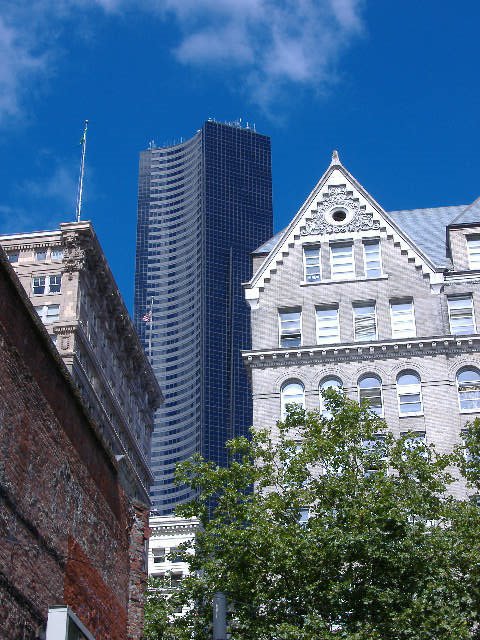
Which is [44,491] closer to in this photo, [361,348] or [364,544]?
[364,544]

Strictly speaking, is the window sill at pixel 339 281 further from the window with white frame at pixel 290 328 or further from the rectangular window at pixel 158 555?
the rectangular window at pixel 158 555

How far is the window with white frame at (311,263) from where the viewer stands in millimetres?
62438

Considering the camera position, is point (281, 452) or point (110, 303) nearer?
point (281, 452)

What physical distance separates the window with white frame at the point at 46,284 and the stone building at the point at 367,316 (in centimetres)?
1437

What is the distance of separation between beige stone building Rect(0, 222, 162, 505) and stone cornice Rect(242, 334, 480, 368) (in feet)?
42.1

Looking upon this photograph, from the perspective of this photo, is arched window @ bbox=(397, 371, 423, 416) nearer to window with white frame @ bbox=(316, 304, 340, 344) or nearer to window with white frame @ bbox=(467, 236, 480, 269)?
window with white frame @ bbox=(316, 304, 340, 344)

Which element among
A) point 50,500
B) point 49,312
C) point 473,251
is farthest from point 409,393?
point 50,500

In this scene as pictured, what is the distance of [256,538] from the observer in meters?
37.9

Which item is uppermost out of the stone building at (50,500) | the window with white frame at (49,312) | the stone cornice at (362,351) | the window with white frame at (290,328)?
the window with white frame at (49,312)

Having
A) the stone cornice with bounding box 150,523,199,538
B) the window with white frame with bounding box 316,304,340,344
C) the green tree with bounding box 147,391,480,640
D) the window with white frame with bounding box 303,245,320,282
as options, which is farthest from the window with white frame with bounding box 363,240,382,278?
the stone cornice with bounding box 150,523,199,538

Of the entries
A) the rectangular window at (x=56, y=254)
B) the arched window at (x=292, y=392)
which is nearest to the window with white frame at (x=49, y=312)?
the rectangular window at (x=56, y=254)

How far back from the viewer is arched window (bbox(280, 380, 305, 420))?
5866cm

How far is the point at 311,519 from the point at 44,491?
18.6m

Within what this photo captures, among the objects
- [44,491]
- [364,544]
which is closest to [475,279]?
[364,544]
